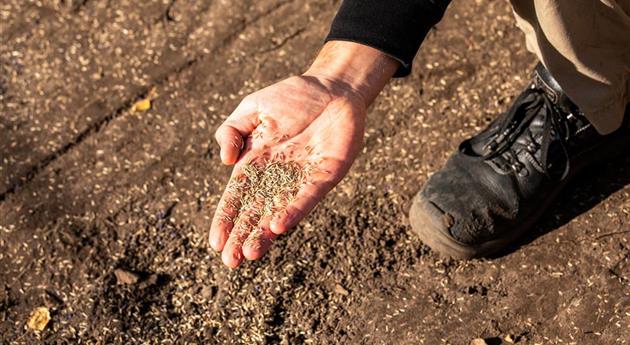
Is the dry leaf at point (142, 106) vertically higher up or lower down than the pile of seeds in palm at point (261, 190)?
lower down

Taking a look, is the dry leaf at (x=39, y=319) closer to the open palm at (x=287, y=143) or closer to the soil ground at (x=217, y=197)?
the soil ground at (x=217, y=197)

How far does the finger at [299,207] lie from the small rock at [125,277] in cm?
78

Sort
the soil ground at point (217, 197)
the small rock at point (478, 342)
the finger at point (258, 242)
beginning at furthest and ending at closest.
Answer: the soil ground at point (217, 197)
the small rock at point (478, 342)
the finger at point (258, 242)

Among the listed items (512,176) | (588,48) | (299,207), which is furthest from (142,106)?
(588,48)

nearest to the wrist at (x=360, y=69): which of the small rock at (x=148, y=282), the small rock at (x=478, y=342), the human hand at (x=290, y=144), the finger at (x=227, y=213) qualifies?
the human hand at (x=290, y=144)

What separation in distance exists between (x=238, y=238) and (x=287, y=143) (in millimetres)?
363

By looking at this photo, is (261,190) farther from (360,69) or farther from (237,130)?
(360,69)

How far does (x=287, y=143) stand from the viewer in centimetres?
240

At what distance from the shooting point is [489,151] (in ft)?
8.76

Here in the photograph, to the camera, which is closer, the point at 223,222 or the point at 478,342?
the point at 223,222

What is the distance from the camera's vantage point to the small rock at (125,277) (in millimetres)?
2729

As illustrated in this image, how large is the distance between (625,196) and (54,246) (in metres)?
2.04

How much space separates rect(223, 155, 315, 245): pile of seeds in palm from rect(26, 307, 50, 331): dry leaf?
0.86 m

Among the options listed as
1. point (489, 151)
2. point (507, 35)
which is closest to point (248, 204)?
point (489, 151)
